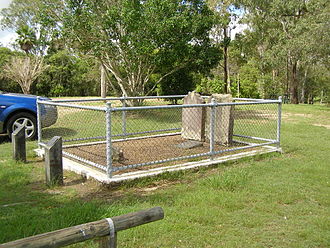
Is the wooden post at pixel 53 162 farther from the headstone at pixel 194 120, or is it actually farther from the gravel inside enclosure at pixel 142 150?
the headstone at pixel 194 120

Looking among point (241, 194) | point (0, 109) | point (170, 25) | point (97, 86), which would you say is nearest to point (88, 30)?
point (170, 25)

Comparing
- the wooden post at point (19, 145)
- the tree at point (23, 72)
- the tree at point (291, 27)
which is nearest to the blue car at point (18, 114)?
the wooden post at point (19, 145)

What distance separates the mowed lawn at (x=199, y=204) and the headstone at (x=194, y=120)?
186 cm

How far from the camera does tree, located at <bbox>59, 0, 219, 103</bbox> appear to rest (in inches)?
510

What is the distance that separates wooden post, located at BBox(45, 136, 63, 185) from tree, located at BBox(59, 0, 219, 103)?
27.1 feet

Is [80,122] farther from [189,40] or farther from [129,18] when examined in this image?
[189,40]

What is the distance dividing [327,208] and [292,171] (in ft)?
5.66

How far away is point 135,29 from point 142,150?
271 inches

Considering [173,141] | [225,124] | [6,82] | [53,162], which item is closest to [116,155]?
[53,162]

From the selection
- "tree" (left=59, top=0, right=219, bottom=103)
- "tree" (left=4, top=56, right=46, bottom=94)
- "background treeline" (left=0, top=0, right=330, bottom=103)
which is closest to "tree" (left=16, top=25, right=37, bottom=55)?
"tree" (left=4, top=56, right=46, bottom=94)

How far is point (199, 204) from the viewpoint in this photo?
4.46 metres

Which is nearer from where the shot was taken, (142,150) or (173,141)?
(142,150)

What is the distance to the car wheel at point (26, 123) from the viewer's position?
8.73m

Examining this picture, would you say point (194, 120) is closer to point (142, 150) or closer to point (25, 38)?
point (142, 150)
